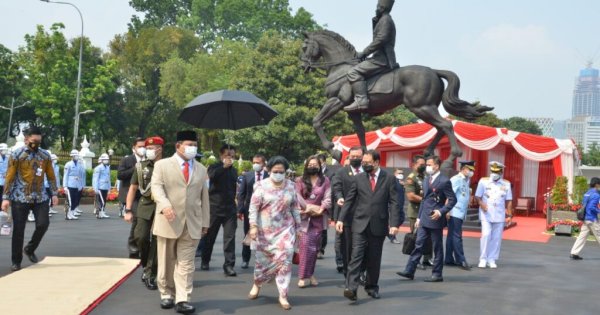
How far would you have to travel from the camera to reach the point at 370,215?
25.7 ft

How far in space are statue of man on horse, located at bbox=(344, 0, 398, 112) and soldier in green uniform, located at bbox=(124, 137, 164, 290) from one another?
20.0ft

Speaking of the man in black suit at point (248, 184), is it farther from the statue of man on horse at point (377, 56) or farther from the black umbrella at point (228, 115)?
the statue of man on horse at point (377, 56)

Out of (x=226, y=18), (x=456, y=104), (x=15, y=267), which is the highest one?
(x=226, y=18)

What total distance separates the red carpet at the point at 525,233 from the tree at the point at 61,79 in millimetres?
34209

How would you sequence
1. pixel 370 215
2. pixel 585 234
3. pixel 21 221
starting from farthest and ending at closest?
pixel 585 234 < pixel 21 221 < pixel 370 215

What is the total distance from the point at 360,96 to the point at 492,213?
382 cm

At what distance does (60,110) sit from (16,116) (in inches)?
355

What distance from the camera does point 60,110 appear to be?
4741 cm

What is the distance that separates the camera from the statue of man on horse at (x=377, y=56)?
1341 cm

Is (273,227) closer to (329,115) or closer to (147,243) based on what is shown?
(147,243)

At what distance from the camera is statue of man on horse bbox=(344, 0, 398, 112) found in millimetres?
13406

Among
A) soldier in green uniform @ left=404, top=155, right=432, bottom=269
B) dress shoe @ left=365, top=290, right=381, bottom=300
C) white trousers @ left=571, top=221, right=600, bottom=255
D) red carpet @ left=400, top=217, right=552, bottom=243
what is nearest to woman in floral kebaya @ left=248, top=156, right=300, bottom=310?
dress shoe @ left=365, top=290, right=381, bottom=300

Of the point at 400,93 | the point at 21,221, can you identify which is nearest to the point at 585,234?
the point at 400,93

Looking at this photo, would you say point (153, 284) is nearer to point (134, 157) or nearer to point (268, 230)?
point (268, 230)
